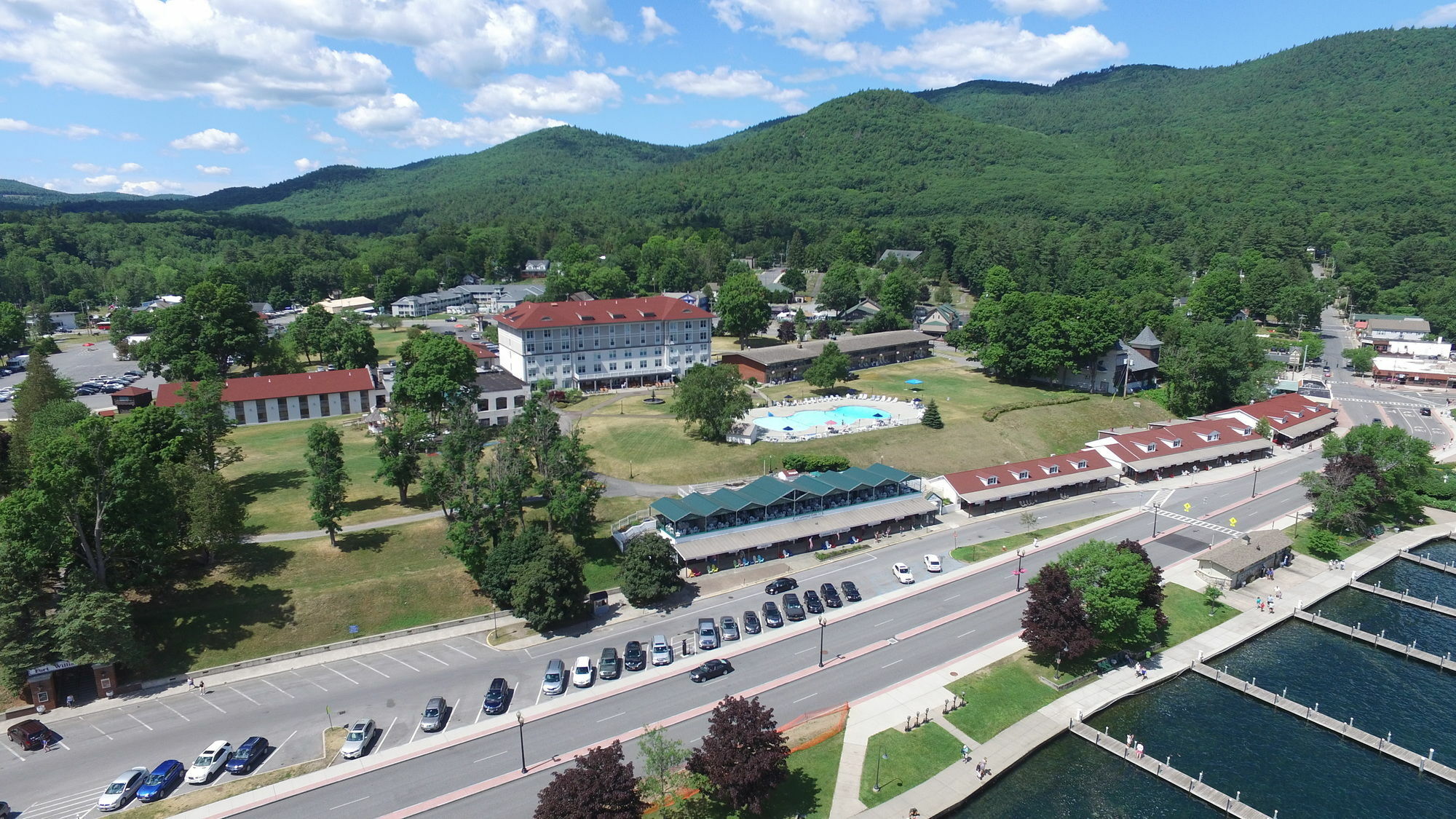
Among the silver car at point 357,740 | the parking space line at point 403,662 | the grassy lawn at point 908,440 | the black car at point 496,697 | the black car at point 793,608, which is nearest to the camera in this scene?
the silver car at point 357,740

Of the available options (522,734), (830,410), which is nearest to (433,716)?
(522,734)

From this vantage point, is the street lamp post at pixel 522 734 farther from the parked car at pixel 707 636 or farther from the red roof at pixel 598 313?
the red roof at pixel 598 313

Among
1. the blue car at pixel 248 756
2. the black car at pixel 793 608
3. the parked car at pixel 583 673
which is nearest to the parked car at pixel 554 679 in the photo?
the parked car at pixel 583 673

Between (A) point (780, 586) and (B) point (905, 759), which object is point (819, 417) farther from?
(B) point (905, 759)

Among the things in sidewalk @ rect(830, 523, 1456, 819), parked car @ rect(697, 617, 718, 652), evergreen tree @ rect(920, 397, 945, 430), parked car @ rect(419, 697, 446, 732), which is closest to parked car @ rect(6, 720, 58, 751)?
parked car @ rect(419, 697, 446, 732)

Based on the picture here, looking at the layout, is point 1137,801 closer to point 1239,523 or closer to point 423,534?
point 1239,523

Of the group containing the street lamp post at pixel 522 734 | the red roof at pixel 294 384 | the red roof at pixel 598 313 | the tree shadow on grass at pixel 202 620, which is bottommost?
the street lamp post at pixel 522 734

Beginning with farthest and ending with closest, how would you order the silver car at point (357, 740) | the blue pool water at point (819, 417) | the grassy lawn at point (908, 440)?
the blue pool water at point (819, 417)
the grassy lawn at point (908, 440)
the silver car at point (357, 740)
